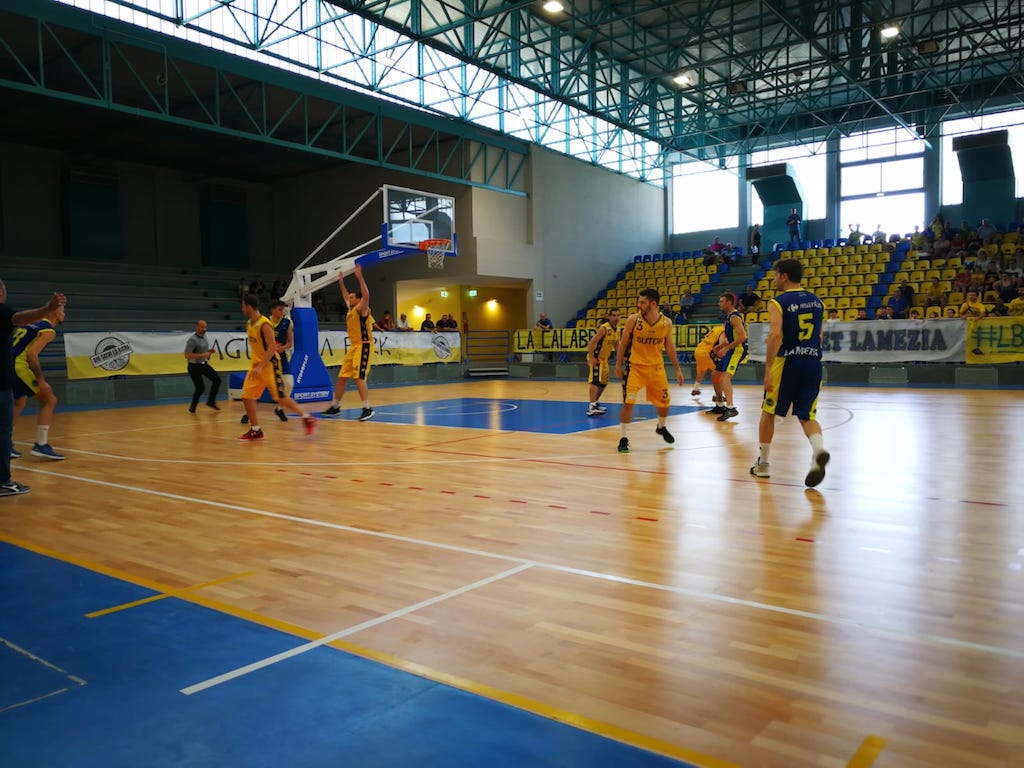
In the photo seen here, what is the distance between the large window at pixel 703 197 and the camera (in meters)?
32.6

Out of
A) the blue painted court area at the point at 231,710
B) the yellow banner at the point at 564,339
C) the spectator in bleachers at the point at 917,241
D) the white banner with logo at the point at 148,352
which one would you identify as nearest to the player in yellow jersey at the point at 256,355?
the blue painted court area at the point at 231,710

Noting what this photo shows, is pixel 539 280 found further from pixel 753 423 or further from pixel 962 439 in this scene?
pixel 962 439

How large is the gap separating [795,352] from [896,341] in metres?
13.5

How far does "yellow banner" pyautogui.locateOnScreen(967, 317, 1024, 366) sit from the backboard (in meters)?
11.9

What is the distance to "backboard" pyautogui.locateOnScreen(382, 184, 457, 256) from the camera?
1806 cm

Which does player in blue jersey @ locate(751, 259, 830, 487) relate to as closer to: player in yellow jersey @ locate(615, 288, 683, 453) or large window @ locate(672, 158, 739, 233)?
player in yellow jersey @ locate(615, 288, 683, 453)

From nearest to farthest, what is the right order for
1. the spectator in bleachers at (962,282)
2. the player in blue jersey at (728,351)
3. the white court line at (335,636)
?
the white court line at (335,636) → the player in blue jersey at (728,351) → the spectator in bleachers at (962,282)

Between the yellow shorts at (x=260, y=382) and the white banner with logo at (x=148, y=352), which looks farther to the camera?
the white banner with logo at (x=148, y=352)

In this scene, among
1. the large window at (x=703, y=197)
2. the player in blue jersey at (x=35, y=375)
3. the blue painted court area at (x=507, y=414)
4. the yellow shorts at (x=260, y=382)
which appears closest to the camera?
the player in blue jersey at (x=35, y=375)

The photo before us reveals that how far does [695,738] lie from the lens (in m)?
2.33

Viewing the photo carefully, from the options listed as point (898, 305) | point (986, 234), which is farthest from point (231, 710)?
point (986, 234)

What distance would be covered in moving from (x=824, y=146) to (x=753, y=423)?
78.4ft

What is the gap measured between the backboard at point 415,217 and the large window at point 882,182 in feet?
57.1

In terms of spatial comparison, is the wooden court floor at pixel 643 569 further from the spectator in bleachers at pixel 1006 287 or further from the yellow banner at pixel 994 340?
the spectator in bleachers at pixel 1006 287
